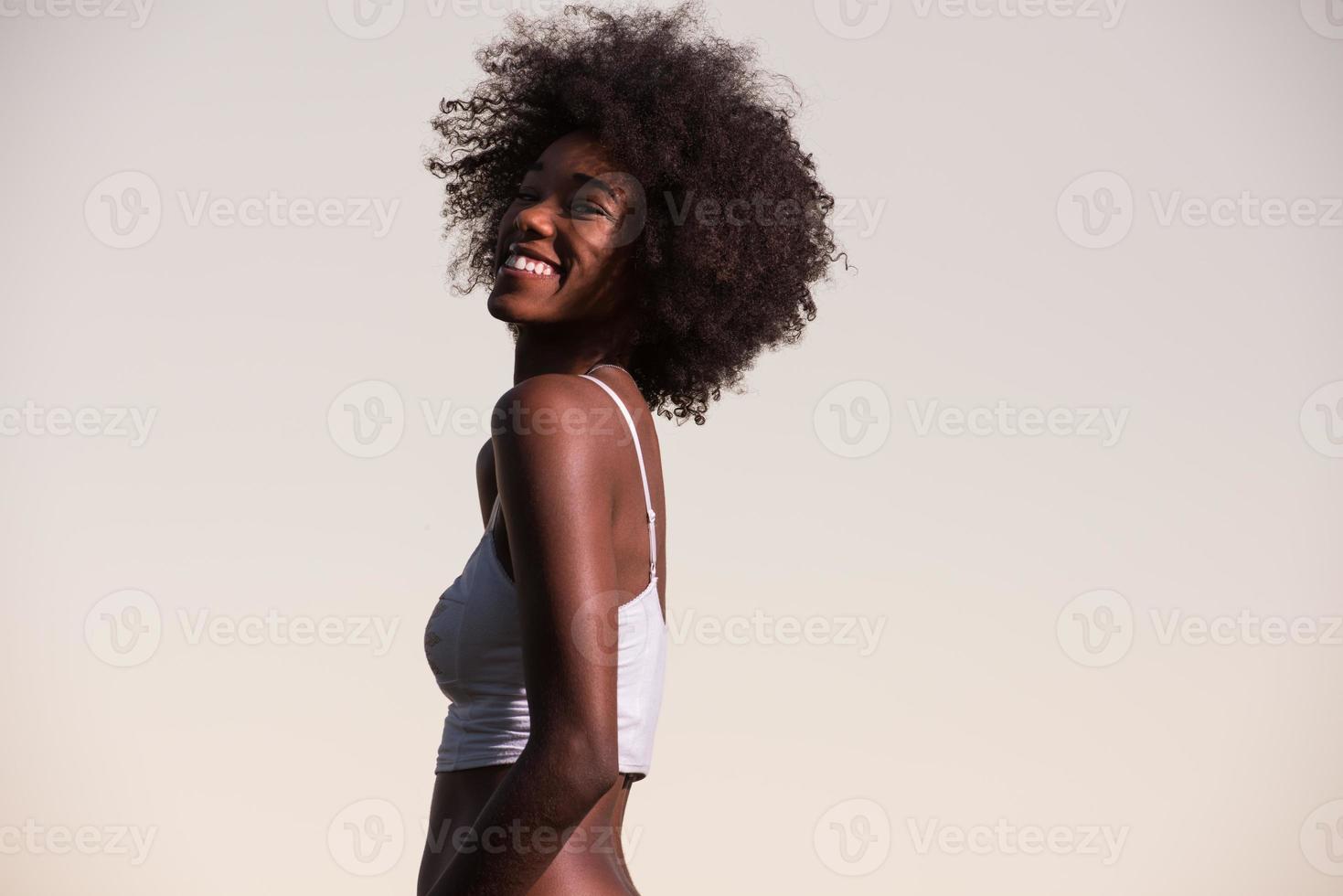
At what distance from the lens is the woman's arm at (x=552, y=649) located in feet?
4.46

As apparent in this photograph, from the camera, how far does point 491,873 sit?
1391mm

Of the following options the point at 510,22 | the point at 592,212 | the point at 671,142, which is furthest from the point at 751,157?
the point at 510,22

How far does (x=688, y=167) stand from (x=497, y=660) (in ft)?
2.68

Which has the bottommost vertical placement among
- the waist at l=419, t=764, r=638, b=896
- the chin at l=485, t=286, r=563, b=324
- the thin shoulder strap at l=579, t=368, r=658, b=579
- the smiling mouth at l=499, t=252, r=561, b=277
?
the waist at l=419, t=764, r=638, b=896

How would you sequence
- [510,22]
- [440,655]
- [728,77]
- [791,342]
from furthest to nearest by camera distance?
[510,22], [791,342], [728,77], [440,655]

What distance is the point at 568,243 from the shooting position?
1810 mm

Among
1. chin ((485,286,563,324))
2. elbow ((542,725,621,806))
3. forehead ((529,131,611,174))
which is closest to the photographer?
elbow ((542,725,621,806))

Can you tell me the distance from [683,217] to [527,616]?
776 mm

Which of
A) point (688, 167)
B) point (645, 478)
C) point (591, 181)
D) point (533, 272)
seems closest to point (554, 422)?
point (645, 478)

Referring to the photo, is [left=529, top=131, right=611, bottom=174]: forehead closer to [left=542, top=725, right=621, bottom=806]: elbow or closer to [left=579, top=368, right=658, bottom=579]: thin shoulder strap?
[left=579, top=368, right=658, bottom=579]: thin shoulder strap

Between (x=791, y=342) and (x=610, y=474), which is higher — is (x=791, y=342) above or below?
above

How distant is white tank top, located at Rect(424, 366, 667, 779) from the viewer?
5.04ft

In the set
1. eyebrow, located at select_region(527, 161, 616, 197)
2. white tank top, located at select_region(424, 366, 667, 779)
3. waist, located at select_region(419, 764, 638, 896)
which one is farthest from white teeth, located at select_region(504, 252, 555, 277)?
waist, located at select_region(419, 764, 638, 896)

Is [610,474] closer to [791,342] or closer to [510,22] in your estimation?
[791,342]
